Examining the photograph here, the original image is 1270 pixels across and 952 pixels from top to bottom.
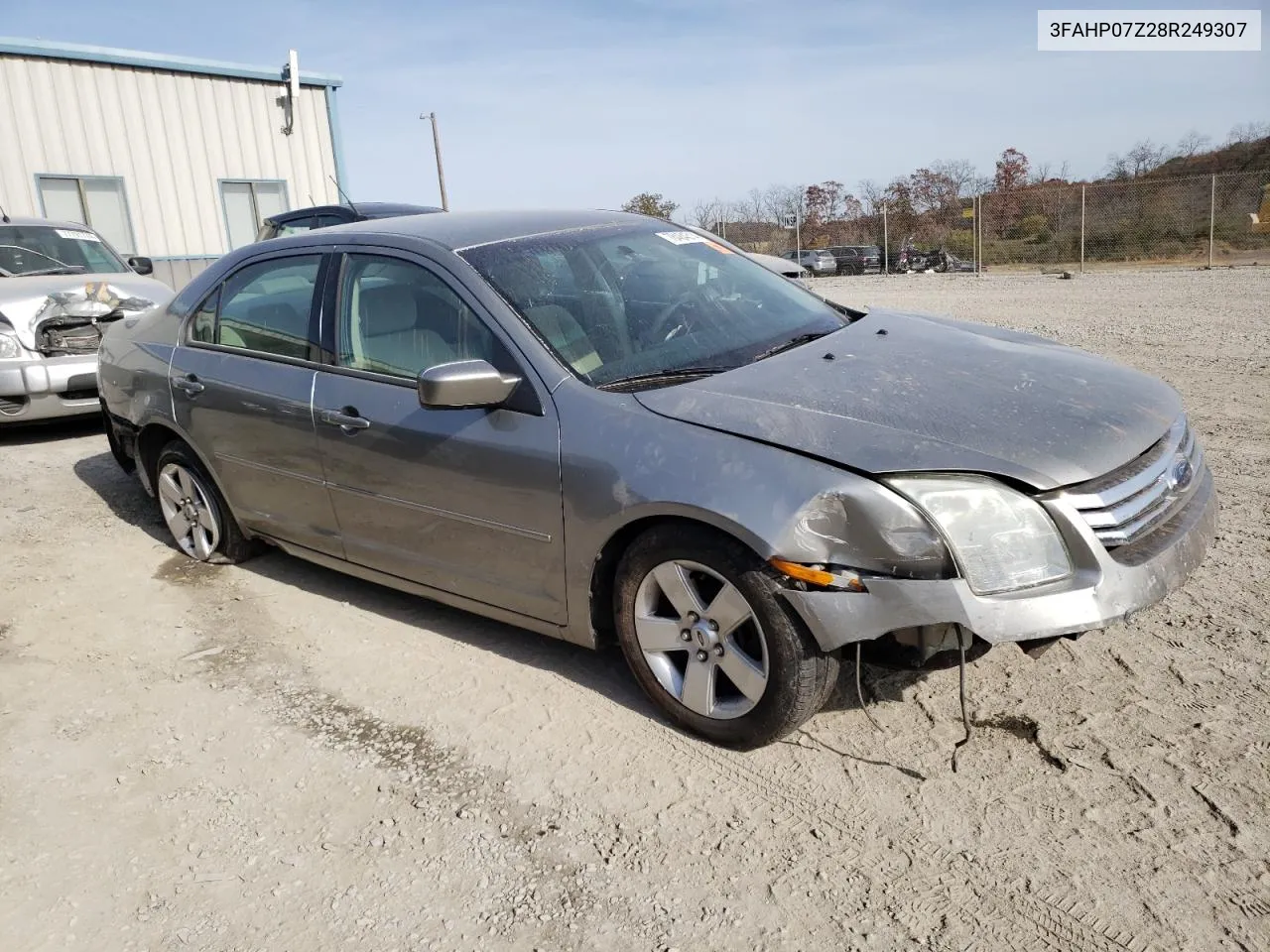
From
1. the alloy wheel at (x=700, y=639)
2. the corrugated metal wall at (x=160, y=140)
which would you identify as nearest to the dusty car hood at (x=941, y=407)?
the alloy wheel at (x=700, y=639)

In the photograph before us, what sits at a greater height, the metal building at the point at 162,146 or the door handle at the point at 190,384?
the metal building at the point at 162,146

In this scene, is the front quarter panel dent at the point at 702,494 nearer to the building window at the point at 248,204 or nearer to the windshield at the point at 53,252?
the windshield at the point at 53,252

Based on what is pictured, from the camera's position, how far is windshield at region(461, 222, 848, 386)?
348 centimetres

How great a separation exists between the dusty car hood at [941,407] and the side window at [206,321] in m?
2.55

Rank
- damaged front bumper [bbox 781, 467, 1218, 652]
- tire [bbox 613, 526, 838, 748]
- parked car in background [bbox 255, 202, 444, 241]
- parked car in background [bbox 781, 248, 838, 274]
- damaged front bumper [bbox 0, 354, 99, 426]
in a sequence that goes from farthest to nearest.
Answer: parked car in background [bbox 781, 248, 838, 274] → parked car in background [bbox 255, 202, 444, 241] → damaged front bumper [bbox 0, 354, 99, 426] → tire [bbox 613, 526, 838, 748] → damaged front bumper [bbox 781, 467, 1218, 652]

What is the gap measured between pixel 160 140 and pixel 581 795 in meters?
17.4

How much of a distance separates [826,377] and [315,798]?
2074 mm

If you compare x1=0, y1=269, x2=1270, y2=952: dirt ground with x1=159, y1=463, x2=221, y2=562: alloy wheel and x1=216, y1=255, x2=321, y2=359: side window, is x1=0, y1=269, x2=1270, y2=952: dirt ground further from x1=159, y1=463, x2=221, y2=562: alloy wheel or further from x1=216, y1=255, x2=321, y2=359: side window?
x1=216, y1=255, x2=321, y2=359: side window

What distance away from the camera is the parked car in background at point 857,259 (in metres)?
30.0

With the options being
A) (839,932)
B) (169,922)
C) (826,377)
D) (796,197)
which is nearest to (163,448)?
(169,922)

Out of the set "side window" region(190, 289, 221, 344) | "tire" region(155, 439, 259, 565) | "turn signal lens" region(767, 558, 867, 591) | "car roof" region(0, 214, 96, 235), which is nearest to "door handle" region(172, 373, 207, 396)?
"side window" region(190, 289, 221, 344)

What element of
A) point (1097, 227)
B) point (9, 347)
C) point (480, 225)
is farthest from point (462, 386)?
point (1097, 227)

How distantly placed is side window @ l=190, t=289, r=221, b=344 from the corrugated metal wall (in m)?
13.5

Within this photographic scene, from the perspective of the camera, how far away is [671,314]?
12.3 feet
